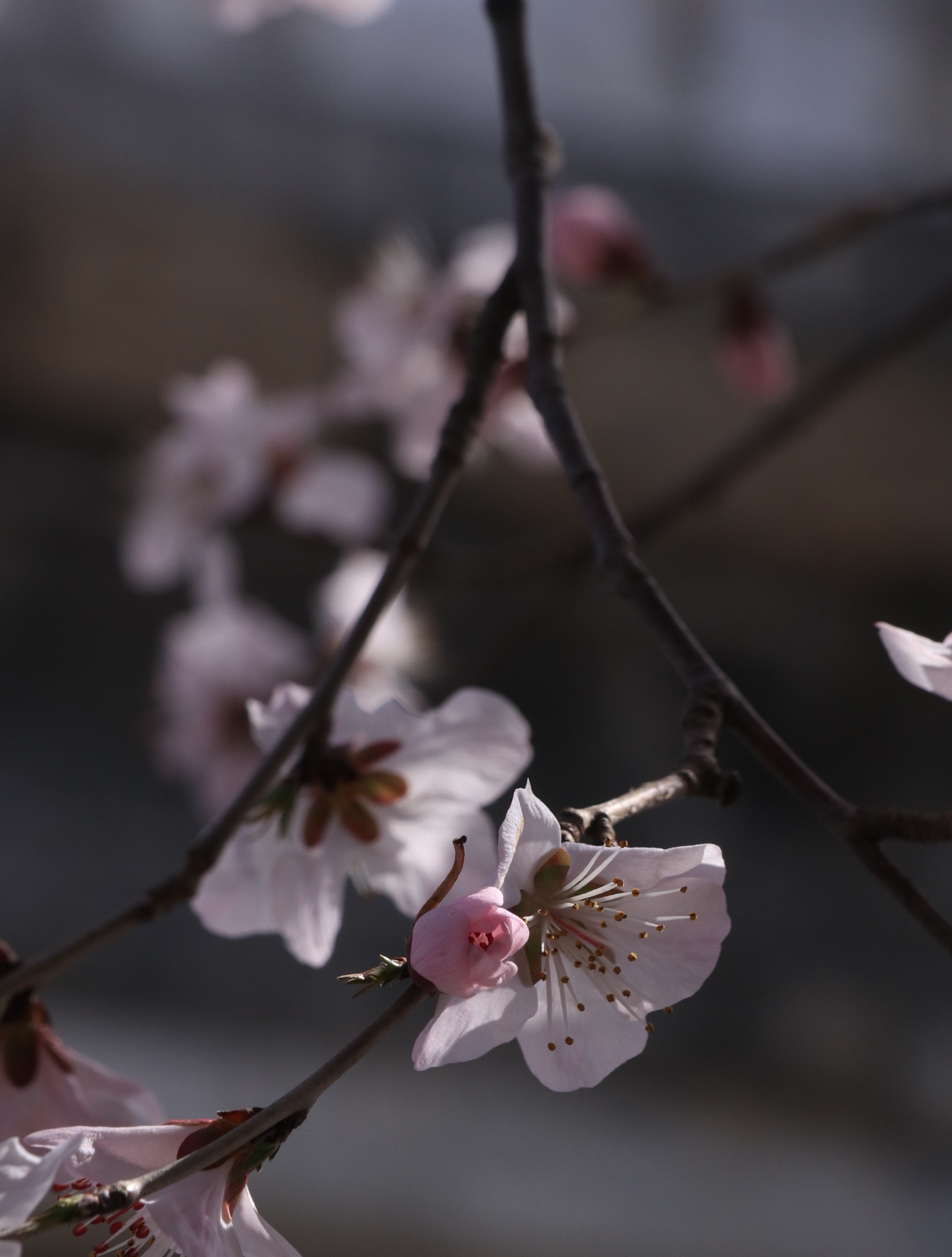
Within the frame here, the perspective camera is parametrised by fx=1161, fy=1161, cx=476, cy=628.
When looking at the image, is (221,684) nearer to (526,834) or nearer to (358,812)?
(358,812)

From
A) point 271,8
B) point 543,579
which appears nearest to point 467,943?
point 271,8

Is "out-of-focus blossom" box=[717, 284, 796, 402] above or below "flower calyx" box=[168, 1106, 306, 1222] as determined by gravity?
below

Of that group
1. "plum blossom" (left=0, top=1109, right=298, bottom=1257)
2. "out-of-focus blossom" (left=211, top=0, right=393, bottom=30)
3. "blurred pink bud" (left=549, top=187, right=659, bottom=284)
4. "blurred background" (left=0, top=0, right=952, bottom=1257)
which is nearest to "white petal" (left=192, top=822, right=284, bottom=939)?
"plum blossom" (left=0, top=1109, right=298, bottom=1257)

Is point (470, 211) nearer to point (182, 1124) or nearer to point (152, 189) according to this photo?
point (152, 189)

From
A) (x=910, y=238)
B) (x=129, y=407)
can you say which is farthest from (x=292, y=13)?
(x=910, y=238)

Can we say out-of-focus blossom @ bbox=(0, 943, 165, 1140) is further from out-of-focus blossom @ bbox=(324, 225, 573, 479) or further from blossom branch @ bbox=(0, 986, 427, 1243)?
out-of-focus blossom @ bbox=(324, 225, 573, 479)

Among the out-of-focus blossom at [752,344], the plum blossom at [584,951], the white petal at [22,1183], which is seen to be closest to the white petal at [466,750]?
the plum blossom at [584,951]

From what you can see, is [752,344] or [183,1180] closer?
[183,1180]
